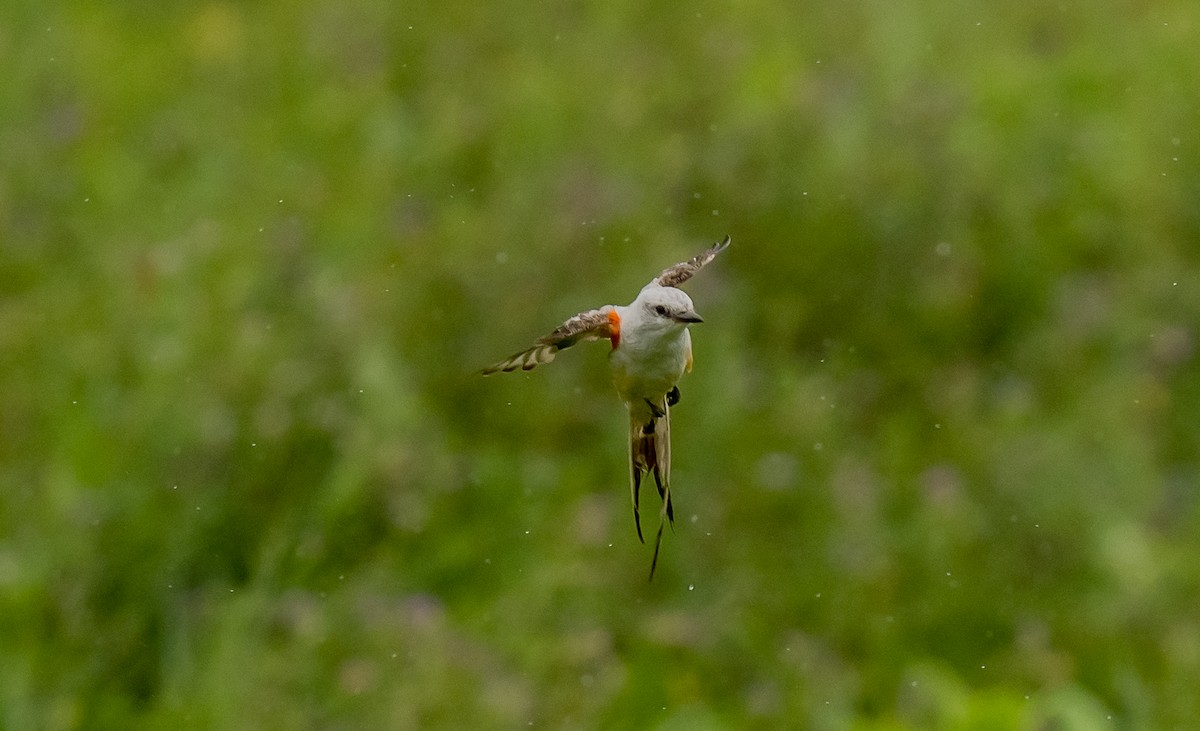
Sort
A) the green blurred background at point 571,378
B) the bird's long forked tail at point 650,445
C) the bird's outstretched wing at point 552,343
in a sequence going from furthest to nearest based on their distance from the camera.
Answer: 1. the green blurred background at point 571,378
2. the bird's long forked tail at point 650,445
3. the bird's outstretched wing at point 552,343

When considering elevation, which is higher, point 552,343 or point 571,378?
point 552,343

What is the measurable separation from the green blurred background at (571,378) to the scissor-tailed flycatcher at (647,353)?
2.02 meters

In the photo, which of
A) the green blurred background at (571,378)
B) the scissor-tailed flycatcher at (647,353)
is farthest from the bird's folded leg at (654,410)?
the green blurred background at (571,378)

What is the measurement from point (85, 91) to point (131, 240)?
51.5 inches

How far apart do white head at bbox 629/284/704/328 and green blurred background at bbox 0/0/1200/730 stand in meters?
2.09

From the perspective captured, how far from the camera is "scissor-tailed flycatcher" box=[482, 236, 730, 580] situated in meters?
1.14

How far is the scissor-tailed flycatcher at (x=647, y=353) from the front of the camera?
114 cm

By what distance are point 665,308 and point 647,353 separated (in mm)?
38

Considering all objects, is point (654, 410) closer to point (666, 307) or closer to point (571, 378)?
point (666, 307)

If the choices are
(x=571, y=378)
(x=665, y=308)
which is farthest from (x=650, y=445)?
(x=571, y=378)

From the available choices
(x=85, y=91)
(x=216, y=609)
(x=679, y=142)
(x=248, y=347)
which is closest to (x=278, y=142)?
(x=85, y=91)

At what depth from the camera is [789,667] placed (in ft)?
13.1

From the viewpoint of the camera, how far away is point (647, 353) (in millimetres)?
1185

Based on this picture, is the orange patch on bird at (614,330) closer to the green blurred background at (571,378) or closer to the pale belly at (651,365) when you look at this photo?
the pale belly at (651,365)
